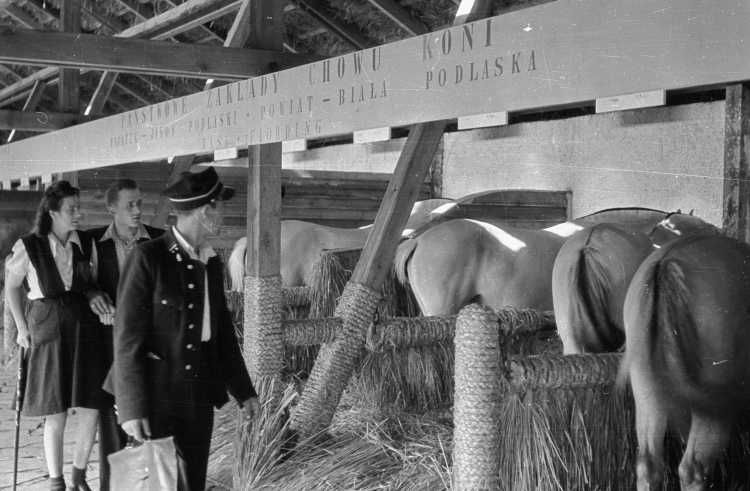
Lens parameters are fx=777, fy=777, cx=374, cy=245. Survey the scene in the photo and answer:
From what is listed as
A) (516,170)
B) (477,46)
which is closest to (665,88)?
(477,46)

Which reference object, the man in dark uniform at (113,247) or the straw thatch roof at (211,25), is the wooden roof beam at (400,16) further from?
the man in dark uniform at (113,247)

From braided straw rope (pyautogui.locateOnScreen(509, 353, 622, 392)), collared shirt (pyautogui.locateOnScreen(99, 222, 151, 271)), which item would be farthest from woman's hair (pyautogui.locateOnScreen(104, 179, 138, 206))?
braided straw rope (pyautogui.locateOnScreen(509, 353, 622, 392))

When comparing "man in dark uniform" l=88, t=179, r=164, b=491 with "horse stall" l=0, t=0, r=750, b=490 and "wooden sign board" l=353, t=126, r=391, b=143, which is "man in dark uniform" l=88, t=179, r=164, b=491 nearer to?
"horse stall" l=0, t=0, r=750, b=490

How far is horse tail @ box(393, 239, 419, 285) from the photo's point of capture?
3578mm

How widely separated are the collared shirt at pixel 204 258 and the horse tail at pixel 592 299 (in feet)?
3.62

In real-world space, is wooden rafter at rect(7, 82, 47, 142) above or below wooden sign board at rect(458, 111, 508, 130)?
above

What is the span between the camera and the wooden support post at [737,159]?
153 cm

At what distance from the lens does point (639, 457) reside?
1.89 meters

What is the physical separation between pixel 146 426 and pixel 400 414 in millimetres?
1586

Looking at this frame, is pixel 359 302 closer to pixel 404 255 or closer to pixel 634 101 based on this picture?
pixel 404 255

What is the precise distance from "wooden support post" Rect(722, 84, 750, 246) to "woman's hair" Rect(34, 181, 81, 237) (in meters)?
2.01

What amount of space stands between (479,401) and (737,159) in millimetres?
965

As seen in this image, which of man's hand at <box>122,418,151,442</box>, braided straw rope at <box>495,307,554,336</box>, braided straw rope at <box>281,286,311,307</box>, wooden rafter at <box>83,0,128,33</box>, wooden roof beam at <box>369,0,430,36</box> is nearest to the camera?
man's hand at <box>122,418,151,442</box>

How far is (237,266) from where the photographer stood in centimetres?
418
